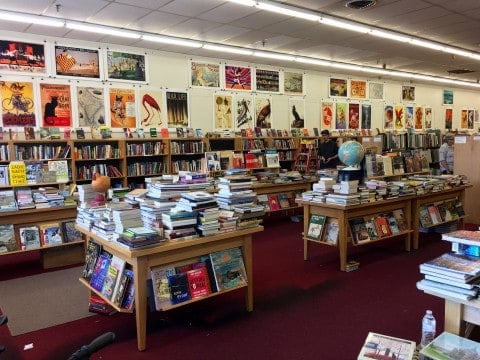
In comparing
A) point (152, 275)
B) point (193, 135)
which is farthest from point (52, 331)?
point (193, 135)

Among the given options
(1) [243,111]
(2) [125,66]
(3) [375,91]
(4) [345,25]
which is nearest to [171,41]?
(2) [125,66]

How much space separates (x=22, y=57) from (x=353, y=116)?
8290 mm

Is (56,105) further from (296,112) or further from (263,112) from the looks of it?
(296,112)

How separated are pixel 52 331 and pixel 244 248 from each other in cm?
182

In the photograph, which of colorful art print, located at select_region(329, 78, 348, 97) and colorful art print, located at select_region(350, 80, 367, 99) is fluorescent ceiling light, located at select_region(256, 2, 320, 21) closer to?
colorful art print, located at select_region(329, 78, 348, 97)

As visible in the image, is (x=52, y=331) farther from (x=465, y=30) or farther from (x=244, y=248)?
(x=465, y=30)

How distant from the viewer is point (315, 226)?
16.5 ft

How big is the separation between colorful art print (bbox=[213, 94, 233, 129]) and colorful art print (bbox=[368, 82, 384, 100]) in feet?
16.5

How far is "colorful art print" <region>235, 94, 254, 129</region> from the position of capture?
29.2ft

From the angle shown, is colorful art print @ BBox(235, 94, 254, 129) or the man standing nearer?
the man standing

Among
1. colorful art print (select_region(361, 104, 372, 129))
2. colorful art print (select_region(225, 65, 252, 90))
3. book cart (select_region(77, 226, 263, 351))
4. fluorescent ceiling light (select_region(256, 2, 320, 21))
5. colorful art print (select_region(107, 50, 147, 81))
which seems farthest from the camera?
colorful art print (select_region(361, 104, 372, 129))

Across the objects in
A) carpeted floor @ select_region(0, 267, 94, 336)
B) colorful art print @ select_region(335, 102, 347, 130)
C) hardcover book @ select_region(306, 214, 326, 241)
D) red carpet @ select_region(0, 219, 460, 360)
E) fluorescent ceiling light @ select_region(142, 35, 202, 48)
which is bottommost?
carpeted floor @ select_region(0, 267, 94, 336)

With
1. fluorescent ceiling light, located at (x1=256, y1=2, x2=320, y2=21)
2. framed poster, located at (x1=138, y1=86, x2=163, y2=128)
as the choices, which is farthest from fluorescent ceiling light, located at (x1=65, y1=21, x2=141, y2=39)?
fluorescent ceiling light, located at (x1=256, y1=2, x2=320, y2=21)

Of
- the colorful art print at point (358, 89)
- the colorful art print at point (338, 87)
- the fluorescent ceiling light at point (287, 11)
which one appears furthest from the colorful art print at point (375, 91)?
the fluorescent ceiling light at point (287, 11)
